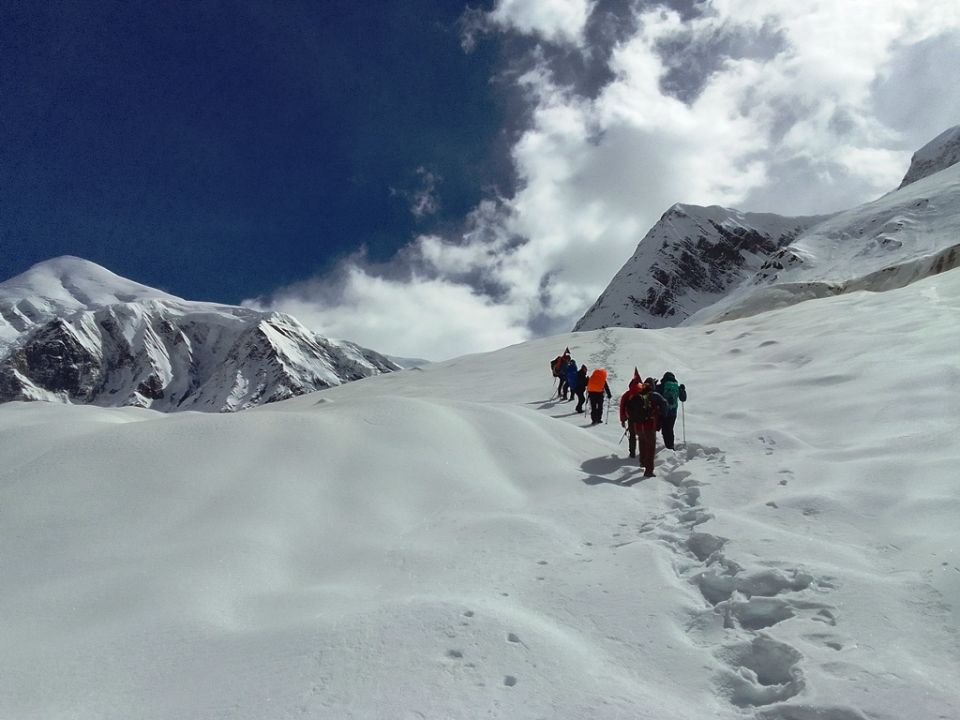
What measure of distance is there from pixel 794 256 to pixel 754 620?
333 feet

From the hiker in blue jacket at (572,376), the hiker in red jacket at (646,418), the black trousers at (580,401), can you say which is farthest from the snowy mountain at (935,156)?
the hiker in red jacket at (646,418)

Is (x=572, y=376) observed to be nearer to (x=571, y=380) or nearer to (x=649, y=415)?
(x=571, y=380)

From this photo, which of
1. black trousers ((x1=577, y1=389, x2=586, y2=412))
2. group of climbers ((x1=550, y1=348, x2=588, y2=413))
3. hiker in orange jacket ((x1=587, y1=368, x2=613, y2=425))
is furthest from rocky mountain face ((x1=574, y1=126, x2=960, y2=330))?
hiker in orange jacket ((x1=587, y1=368, x2=613, y2=425))

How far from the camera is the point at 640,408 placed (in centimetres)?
1007

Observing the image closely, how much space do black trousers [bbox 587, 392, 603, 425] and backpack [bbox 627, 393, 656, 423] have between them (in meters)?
3.48

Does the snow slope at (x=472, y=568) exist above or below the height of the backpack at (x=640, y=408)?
below

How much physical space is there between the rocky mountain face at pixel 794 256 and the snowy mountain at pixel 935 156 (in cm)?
29

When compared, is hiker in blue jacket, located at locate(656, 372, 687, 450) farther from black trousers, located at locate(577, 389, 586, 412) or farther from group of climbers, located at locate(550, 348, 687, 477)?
black trousers, located at locate(577, 389, 586, 412)

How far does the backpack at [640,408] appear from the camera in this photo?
32.7 feet

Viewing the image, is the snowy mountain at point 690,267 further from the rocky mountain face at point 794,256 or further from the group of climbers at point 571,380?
the group of climbers at point 571,380

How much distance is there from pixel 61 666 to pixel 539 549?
12.8ft

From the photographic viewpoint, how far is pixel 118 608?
4.70 m

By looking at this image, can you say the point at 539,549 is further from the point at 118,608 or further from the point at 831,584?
the point at 118,608

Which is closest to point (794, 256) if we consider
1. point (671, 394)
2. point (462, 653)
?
point (671, 394)
